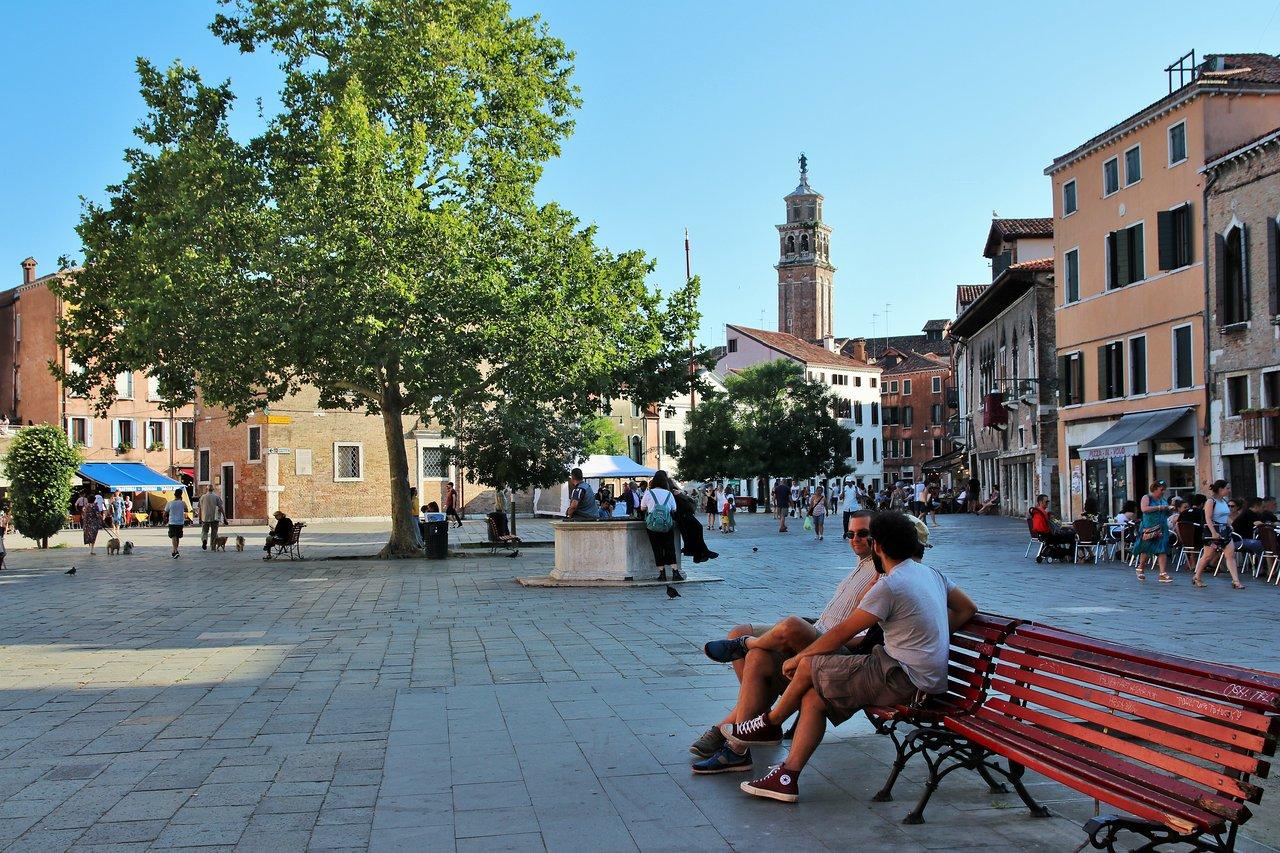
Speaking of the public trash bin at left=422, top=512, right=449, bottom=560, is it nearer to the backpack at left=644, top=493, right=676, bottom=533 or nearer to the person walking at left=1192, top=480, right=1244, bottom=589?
the backpack at left=644, top=493, right=676, bottom=533

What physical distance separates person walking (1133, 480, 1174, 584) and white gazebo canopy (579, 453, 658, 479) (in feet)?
62.8

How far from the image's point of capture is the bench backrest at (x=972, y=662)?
230 inches

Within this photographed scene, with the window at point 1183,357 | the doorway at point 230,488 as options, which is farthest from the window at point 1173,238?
the doorway at point 230,488

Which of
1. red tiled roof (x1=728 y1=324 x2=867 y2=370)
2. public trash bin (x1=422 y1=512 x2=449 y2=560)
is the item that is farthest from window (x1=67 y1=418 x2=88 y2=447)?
red tiled roof (x1=728 y1=324 x2=867 y2=370)

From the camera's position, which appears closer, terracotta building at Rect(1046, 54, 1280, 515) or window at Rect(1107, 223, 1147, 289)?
terracotta building at Rect(1046, 54, 1280, 515)

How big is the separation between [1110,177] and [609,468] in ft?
52.5

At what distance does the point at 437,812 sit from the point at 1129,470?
30674 millimetres

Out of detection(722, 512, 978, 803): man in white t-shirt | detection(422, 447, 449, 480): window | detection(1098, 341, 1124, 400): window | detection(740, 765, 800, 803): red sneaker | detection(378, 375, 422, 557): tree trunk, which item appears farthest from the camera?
detection(422, 447, 449, 480): window

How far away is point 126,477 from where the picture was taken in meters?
54.8

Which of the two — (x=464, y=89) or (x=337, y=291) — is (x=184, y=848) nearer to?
(x=337, y=291)

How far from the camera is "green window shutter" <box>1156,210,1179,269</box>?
30.5m

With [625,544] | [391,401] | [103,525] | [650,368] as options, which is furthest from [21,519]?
[625,544]

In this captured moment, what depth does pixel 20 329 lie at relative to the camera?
60875mm

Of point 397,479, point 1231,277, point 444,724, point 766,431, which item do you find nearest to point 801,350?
point 766,431
